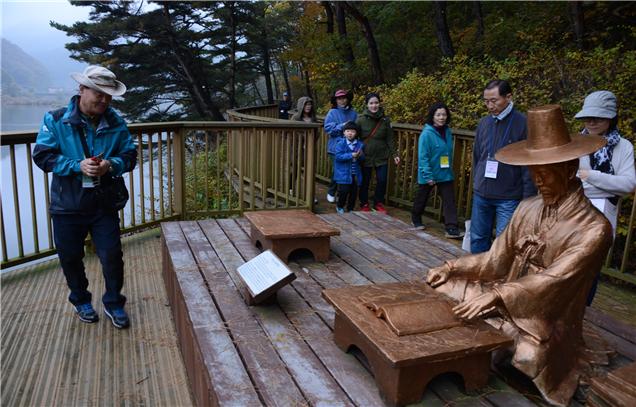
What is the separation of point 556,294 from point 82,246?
2827 millimetres

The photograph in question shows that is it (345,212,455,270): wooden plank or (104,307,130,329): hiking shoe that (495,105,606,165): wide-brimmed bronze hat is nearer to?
(345,212,455,270): wooden plank

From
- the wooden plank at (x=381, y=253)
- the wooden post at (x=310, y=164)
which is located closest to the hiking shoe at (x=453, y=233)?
the wooden plank at (x=381, y=253)

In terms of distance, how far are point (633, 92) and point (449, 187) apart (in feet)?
9.18

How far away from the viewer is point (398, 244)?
3971 mm

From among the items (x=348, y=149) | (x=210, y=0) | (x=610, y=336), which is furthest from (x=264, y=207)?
(x=210, y=0)

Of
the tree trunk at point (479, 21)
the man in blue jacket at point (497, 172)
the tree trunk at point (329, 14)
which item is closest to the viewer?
the man in blue jacket at point (497, 172)

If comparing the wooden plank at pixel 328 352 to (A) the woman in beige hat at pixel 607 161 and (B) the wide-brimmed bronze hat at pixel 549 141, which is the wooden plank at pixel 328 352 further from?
(A) the woman in beige hat at pixel 607 161

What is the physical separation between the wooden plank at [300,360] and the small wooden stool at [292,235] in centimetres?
43

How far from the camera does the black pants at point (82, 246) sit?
3236 mm

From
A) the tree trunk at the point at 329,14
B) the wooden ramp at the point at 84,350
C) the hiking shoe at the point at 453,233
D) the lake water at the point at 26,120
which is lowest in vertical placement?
the wooden ramp at the point at 84,350

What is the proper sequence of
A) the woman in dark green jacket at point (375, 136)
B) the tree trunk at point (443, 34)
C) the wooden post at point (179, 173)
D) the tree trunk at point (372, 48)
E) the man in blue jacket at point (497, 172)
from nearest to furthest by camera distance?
the man in blue jacket at point (497, 172)
the wooden post at point (179, 173)
the woman in dark green jacket at point (375, 136)
the tree trunk at point (443, 34)
the tree trunk at point (372, 48)

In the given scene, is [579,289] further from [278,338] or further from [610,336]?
[278,338]

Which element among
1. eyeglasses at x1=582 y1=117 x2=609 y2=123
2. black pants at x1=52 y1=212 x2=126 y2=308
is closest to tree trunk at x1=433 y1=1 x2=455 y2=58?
eyeglasses at x1=582 y1=117 x2=609 y2=123

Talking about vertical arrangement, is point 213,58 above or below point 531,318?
above
